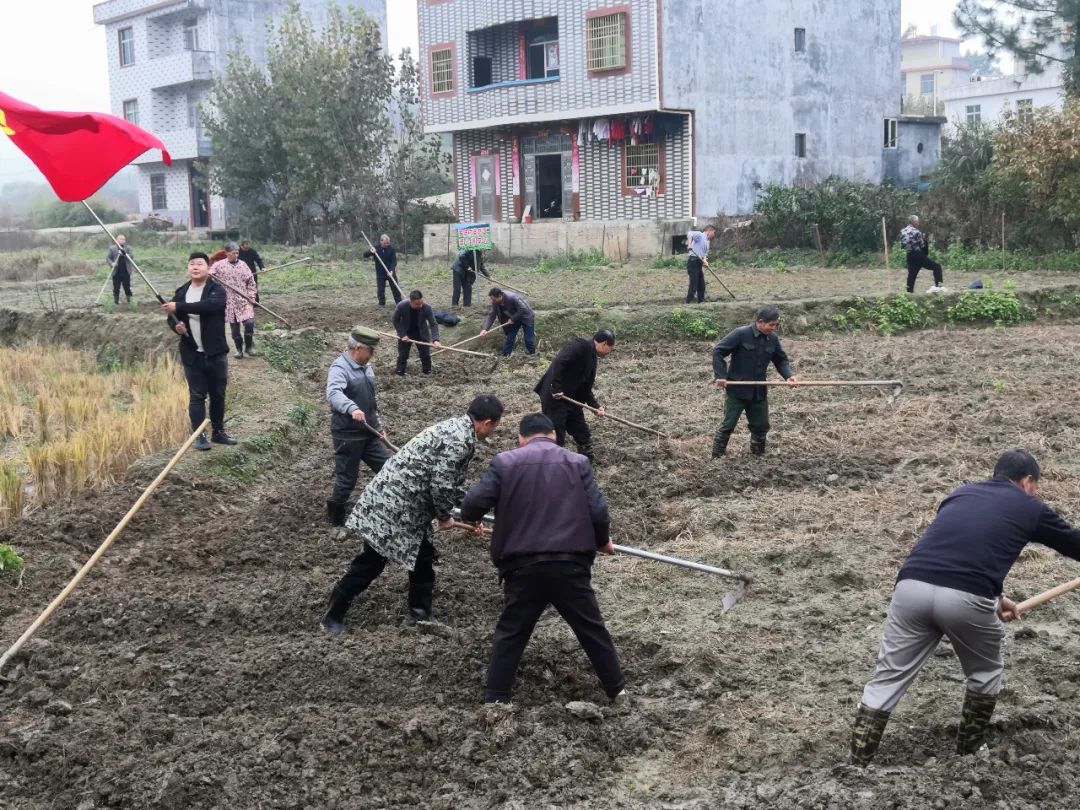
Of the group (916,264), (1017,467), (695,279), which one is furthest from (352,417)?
(916,264)

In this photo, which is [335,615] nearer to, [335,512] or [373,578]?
[373,578]

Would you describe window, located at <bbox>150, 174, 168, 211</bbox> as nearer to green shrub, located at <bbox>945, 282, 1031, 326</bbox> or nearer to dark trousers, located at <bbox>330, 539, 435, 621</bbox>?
green shrub, located at <bbox>945, 282, 1031, 326</bbox>

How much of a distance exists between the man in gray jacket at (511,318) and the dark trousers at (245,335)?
10.2 ft

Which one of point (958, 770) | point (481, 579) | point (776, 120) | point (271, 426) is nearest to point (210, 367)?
point (271, 426)

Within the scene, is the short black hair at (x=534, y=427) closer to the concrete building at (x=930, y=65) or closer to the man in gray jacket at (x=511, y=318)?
the man in gray jacket at (x=511, y=318)

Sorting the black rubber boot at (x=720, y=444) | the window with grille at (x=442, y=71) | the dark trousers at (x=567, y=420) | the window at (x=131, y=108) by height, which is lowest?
the black rubber boot at (x=720, y=444)

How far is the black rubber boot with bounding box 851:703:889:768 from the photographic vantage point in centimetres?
533

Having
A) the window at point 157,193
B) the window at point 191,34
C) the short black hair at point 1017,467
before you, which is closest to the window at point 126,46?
the window at point 191,34

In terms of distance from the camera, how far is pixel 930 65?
77.9 meters

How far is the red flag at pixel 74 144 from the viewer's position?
966cm

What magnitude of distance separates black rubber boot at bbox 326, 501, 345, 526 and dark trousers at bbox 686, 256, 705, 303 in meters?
11.3

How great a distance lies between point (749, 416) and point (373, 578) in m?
4.81

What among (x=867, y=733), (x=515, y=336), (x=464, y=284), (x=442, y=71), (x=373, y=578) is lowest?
(x=867, y=733)

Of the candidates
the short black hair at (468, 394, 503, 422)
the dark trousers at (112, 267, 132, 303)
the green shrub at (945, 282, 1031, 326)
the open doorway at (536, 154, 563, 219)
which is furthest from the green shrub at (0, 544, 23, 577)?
the open doorway at (536, 154, 563, 219)
